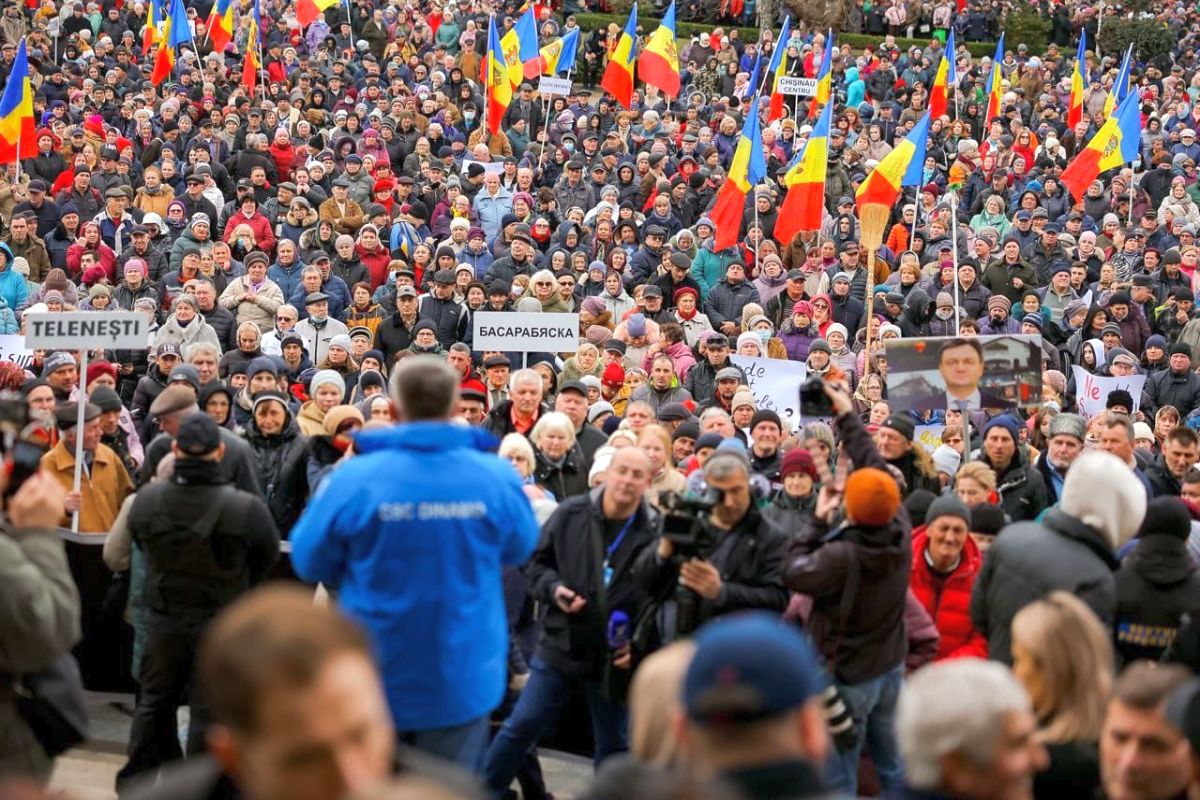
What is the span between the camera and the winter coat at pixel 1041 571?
559 centimetres

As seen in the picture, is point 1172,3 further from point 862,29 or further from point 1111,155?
point 1111,155

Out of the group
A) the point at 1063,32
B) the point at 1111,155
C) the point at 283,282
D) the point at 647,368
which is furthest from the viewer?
the point at 1063,32

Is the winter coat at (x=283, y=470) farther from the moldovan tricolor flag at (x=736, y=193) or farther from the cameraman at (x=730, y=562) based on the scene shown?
the moldovan tricolor flag at (x=736, y=193)

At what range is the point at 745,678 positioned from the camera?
2.91 meters

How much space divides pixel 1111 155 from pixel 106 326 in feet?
41.4

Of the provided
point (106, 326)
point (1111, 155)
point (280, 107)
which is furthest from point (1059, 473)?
point (280, 107)

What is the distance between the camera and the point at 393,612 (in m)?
4.80

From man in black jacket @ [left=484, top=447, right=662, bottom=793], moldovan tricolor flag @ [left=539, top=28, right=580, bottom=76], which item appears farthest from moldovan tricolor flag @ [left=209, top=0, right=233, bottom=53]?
man in black jacket @ [left=484, top=447, right=662, bottom=793]

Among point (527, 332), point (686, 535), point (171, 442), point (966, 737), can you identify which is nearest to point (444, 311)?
point (527, 332)

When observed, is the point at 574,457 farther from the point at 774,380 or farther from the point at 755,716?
the point at 755,716

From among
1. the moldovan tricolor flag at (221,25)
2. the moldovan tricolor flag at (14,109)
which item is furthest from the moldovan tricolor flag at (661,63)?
the moldovan tricolor flag at (14,109)

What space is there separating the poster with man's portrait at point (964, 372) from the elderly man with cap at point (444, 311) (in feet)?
17.0

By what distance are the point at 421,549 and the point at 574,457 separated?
340 cm

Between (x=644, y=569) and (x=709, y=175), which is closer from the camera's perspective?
(x=644, y=569)
